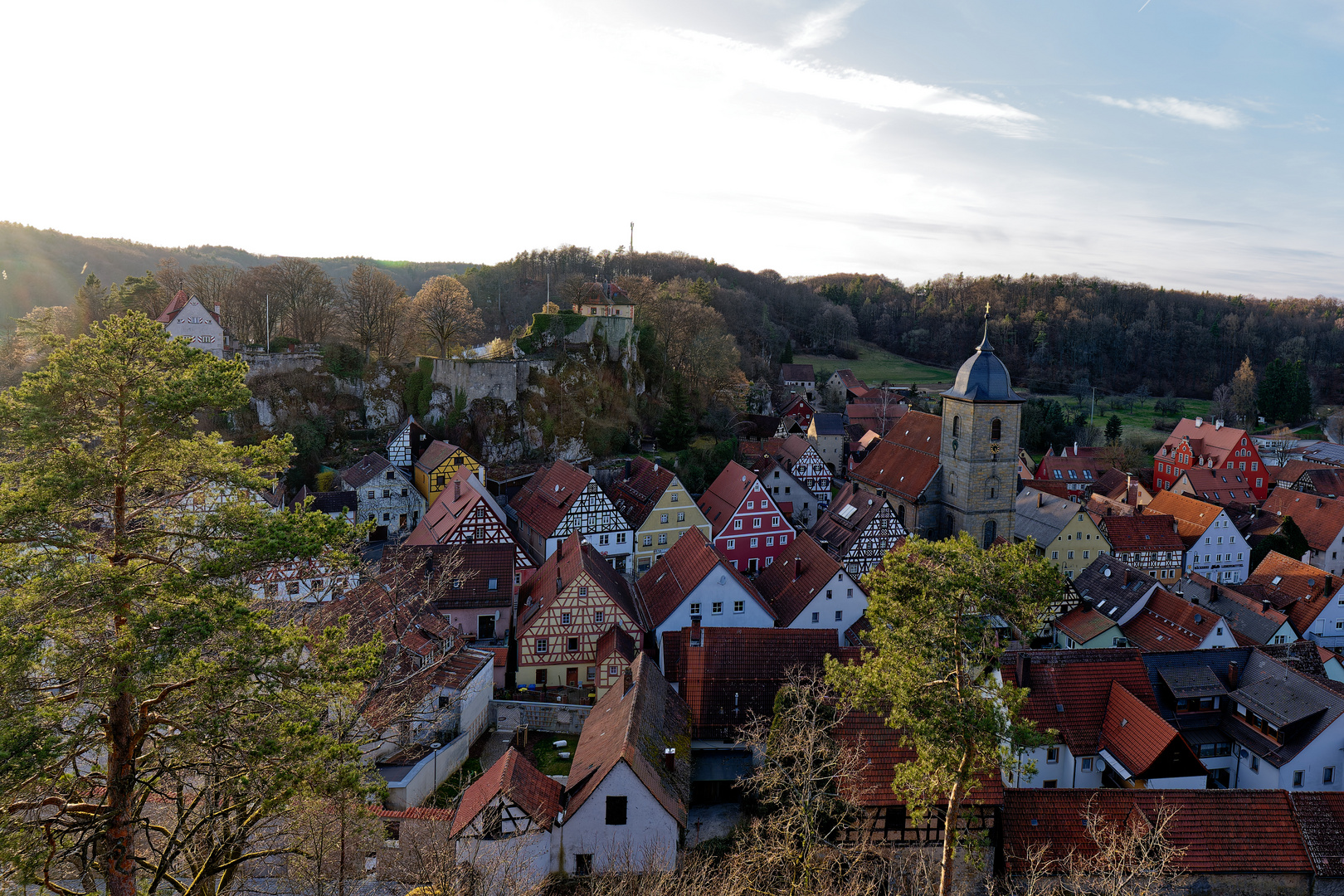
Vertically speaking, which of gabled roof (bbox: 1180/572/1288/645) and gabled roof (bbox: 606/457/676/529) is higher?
gabled roof (bbox: 606/457/676/529)

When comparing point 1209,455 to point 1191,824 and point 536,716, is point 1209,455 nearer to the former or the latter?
point 1191,824

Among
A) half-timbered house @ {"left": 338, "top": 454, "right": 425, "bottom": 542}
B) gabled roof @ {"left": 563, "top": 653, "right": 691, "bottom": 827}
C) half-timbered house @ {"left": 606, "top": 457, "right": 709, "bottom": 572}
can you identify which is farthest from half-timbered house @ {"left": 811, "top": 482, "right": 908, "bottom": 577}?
half-timbered house @ {"left": 338, "top": 454, "right": 425, "bottom": 542}

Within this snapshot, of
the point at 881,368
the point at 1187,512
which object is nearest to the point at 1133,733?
the point at 1187,512

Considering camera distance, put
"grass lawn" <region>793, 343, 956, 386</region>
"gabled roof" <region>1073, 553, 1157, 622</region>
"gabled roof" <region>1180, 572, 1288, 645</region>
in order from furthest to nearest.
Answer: "grass lawn" <region>793, 343, 956, 386</region> < "gabled roof" <region>1180, 572, 1288, 645</region> < "gabled roof" <region>1073, 553, 1157, 622</region>

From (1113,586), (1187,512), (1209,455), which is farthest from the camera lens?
(1209,455)

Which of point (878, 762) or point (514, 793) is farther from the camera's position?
point (878, 762)

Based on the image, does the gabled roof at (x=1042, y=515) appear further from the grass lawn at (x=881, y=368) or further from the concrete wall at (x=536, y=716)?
the grass lawn at (x=881, y=368)

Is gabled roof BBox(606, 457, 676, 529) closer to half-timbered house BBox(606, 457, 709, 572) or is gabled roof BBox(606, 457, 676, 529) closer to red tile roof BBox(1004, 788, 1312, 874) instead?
half-timbered house BBox(606, 457, 709, 572)
